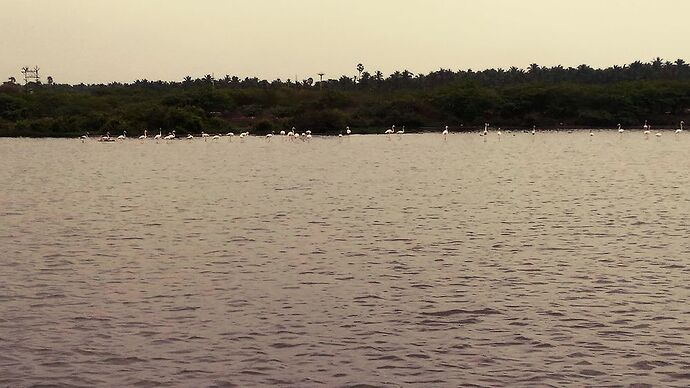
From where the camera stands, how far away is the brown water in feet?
52.5

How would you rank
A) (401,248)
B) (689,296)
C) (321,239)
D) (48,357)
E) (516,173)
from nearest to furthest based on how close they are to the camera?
(48,357), (689,296), (401,248), (321,239), (516,173)

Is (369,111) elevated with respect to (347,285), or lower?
elevated

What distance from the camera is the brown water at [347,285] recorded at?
16.0 meters

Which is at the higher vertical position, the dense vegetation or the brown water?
the dense vegetation

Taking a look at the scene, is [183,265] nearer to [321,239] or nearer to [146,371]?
[321,239]

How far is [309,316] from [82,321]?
478 cm

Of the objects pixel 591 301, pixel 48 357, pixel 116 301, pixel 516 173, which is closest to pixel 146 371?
pixel 48 357

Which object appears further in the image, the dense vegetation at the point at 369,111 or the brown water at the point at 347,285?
the dense vegetation at the point at 369,111

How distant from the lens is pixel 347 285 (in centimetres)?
2252

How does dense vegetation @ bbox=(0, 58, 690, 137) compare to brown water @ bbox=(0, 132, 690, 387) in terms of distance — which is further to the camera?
dense vegetation @ bbox=(0, 58, 690, 137)

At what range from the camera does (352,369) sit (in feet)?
51.8

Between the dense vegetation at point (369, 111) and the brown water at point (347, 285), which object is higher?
the dense vegetation at point (369, 111)

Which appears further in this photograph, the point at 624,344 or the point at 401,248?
the point at 401,248

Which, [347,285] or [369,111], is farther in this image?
[369,111]
